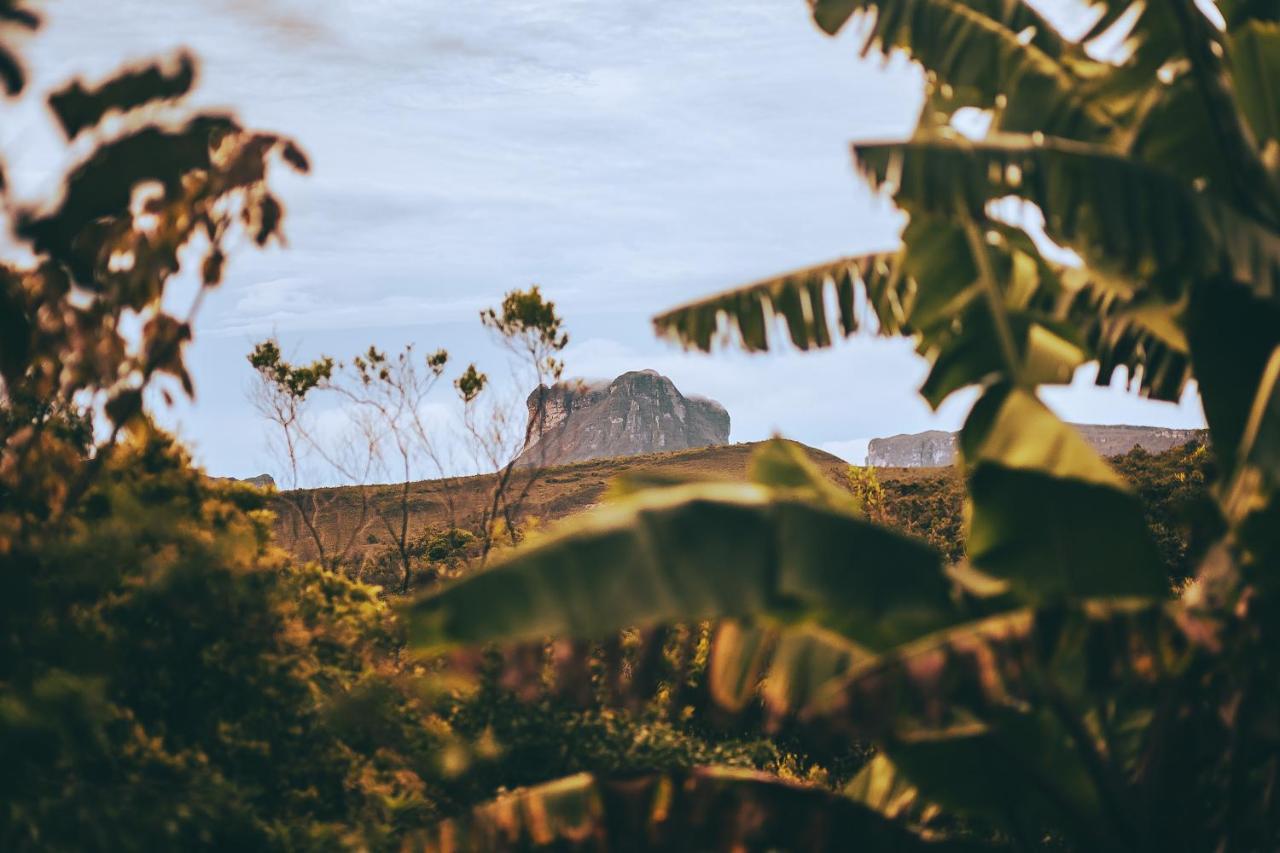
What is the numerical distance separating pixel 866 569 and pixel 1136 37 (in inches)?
155

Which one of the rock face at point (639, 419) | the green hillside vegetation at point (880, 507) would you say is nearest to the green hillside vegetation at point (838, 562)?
the green hillside vegetation at point (880, 507)

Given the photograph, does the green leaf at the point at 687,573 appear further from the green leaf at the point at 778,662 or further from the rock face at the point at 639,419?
the rock face at the point at 639,419

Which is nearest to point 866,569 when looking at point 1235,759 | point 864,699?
point 864,699

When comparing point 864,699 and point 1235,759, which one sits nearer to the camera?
point 864,699

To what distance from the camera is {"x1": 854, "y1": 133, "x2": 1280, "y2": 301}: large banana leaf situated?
14.4 feet

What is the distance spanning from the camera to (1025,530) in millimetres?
4633

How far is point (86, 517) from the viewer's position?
727 centimetres

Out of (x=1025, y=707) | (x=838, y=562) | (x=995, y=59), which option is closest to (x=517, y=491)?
(x=995, y=59)

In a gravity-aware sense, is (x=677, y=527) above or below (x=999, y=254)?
below

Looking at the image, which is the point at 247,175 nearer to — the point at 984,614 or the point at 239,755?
the point at 239,755

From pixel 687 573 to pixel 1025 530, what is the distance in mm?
1669

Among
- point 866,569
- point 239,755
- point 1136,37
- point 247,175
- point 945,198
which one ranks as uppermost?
point 1136,37

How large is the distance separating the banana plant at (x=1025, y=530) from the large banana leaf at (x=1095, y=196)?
13 mm

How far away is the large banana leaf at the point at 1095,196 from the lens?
14.4 ft
